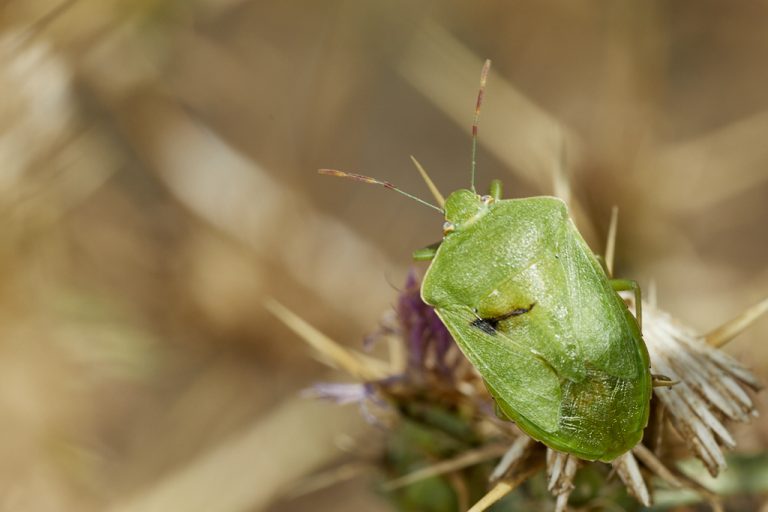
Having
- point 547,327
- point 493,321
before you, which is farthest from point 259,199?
point 547,327

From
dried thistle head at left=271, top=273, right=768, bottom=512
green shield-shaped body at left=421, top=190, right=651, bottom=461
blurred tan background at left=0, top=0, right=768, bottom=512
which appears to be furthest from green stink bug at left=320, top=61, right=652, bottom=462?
blurred tan background at left=0, top=0, right=768, bottom=512

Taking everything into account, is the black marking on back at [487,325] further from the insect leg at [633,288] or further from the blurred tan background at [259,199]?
the blurred tan background at [259,199]

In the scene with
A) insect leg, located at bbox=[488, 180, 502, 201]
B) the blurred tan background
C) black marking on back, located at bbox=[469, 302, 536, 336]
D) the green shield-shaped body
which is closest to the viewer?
the green shield-shaped body

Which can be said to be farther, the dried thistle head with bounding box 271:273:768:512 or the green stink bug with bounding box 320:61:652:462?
the dried thistle head with bounding box 271:273:768:512

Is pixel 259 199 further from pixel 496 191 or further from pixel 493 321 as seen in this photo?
pixel 493 321

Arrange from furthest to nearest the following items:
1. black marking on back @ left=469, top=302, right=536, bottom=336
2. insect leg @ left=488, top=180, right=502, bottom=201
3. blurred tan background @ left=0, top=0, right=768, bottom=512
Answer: blurred tan background @ left=0, top=0, right=768, bottom=512
insect leg @ left=488, top=180, right=502, bottom=201
black marking on back @ left=469, top=302, right=536, bottom=336

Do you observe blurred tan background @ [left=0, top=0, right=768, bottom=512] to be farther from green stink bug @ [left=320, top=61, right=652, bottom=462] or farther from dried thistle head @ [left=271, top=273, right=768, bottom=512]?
green stink bug @ [left=320, top=61, right=652, bottom=462]

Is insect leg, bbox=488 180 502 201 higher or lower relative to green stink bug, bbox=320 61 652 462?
higher

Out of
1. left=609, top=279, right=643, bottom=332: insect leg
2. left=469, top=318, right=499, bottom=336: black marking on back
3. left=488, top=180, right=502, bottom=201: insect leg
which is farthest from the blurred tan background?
left=469, top=318, right=499, bottom=336: black marking on back
